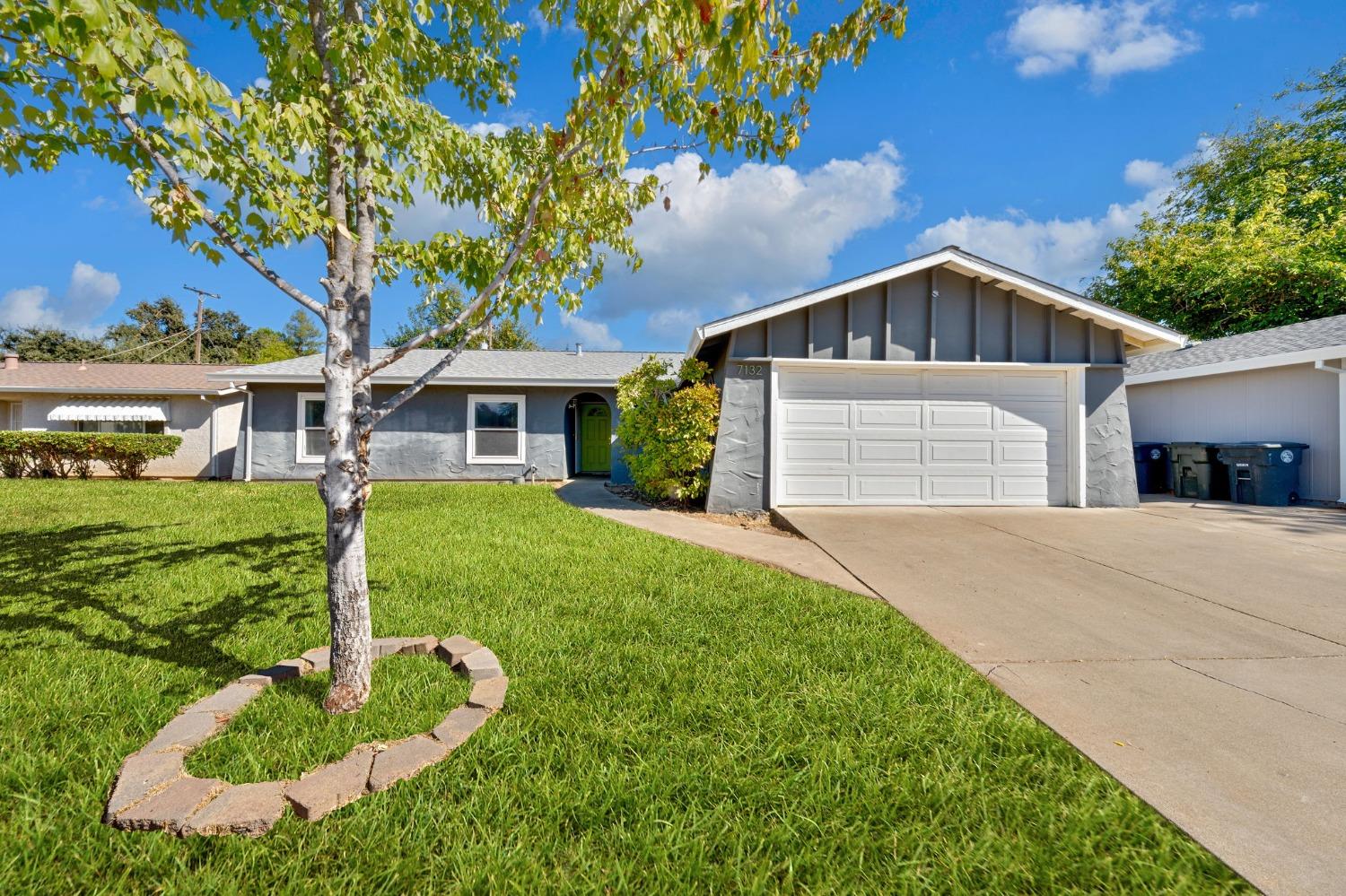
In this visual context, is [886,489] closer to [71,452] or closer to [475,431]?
[475,431]

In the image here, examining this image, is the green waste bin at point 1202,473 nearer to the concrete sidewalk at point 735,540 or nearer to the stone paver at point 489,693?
the concrete sidewalk at point 735,540

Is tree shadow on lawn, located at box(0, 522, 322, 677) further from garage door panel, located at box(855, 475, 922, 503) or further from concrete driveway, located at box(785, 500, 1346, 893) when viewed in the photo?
garage door panel, located at box(855, 475, 922, 503)

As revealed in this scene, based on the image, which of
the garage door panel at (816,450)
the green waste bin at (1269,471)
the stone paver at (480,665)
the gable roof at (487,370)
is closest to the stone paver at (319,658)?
the stone paver at (480,665)

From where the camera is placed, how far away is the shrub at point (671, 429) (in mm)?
8797

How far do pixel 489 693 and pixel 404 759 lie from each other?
1.87 ft

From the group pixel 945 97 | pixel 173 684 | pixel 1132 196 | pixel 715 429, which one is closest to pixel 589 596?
pixel 173 684

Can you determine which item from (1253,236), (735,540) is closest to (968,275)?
(735,540)

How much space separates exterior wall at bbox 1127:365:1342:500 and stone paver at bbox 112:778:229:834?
14602 millimetres

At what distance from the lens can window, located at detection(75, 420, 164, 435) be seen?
50.8 feet

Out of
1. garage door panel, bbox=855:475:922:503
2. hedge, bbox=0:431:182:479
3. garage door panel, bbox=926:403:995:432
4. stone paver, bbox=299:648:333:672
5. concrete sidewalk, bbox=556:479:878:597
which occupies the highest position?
garage door panel, bbox=926:403:995:432

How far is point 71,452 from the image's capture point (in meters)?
13.8

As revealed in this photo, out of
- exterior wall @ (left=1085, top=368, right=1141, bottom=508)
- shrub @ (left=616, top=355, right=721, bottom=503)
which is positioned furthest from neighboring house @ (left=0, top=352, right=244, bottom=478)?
exterior wall @ (left=1085, top=368, right=1141, bottom=508)

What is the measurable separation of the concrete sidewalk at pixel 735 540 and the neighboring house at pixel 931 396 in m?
0.94

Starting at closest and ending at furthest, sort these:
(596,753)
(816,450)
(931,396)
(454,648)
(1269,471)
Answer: (596,753), (454,648), (816,450), (931,396), (1269,471)
